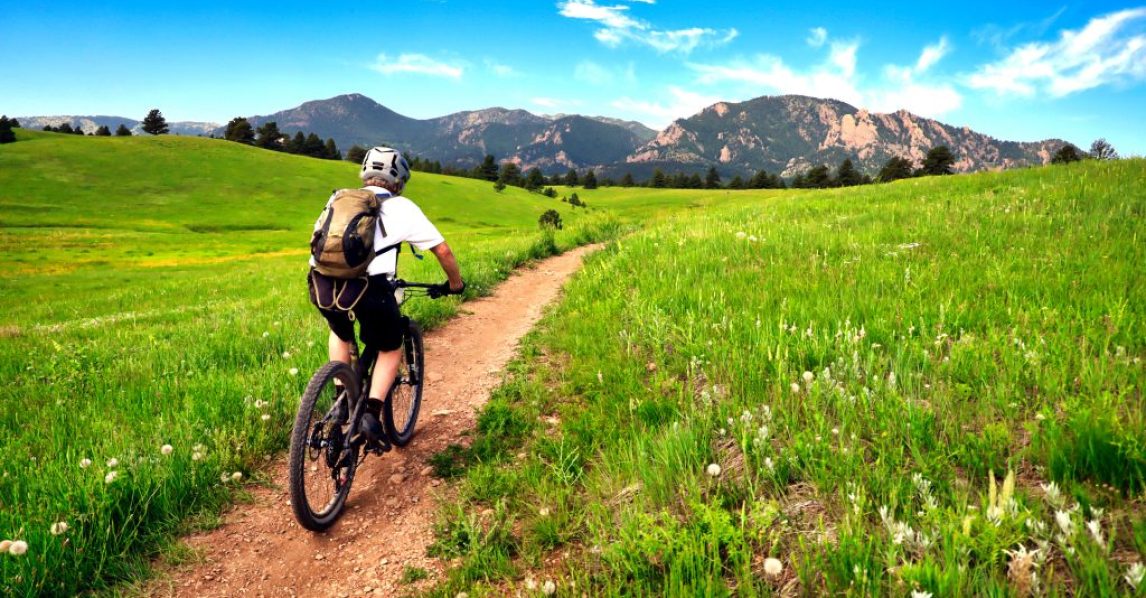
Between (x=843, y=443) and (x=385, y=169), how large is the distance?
14.3ft

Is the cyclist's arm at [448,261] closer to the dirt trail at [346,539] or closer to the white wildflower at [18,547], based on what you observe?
the dirt trail at [346,539]

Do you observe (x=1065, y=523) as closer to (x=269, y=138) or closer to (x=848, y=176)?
(x=848, y=176)

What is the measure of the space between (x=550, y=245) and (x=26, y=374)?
54.5 ft

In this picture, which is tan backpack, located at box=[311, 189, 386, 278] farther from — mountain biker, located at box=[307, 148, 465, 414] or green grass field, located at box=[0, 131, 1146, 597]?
green grass field, located at box=[0, 131, 1146, 597]

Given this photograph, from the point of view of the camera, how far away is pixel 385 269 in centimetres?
474

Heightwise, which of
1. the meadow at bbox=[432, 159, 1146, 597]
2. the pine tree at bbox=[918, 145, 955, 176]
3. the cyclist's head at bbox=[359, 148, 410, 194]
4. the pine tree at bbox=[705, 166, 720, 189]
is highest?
the pine tree at bbox=[918, 145, 955, 176]

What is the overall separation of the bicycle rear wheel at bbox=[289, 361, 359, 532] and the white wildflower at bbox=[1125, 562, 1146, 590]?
4596 mm

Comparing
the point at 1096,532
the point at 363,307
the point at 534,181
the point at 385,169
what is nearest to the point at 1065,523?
the point at 1096,532

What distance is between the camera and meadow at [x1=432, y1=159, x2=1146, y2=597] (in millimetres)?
2314

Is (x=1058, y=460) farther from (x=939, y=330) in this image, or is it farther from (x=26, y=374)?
(x=26, y=374)

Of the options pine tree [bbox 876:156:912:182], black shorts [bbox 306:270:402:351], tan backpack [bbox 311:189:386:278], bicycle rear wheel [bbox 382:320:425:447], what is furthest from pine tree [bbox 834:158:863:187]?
tan backpack [bbox 311:189:386:278]

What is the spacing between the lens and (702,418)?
12.9 ft

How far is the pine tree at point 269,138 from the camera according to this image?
136 metres

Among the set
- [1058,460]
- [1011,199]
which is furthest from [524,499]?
[1011,199]
